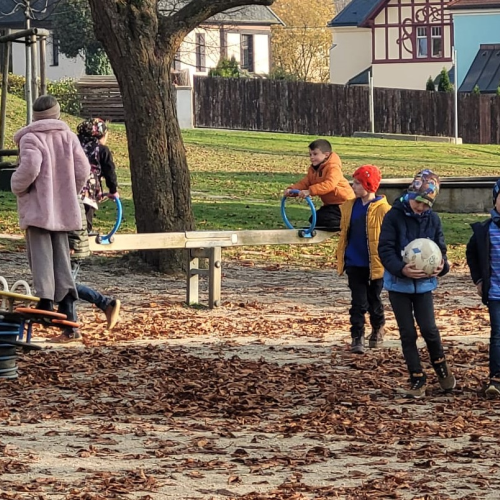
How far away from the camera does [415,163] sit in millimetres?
37125

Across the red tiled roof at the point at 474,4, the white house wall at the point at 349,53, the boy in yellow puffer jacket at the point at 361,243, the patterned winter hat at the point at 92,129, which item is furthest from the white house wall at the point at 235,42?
the boy in yellow puffer jacket at the point at 361,243

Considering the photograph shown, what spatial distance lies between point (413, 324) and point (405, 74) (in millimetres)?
67644

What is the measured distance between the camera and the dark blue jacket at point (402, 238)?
905cm

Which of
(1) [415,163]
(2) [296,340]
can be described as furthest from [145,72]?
(1) [415,163]

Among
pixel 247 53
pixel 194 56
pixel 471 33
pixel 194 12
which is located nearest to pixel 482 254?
pixel 194 12

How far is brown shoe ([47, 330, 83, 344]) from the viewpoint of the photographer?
36.3ft

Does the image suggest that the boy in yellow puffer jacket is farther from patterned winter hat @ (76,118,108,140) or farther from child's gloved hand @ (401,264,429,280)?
patterned winter hat @ (76,118,108,140)

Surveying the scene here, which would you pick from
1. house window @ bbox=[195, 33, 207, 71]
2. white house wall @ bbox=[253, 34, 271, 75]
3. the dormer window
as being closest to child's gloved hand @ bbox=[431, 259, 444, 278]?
house window @ bbox=[195, 33, 207, 71]

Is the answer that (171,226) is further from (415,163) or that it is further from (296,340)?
(415,163)

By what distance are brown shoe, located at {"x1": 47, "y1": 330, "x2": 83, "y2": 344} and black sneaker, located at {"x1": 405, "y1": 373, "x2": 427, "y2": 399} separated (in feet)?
10.3

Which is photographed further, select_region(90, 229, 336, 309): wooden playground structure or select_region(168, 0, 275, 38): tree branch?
select_region(168, 0, 275, 38): tree branch

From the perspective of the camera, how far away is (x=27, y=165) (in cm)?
1028

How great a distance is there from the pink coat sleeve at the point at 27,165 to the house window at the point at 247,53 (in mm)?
73624

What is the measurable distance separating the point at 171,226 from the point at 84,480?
8617 millimetres
